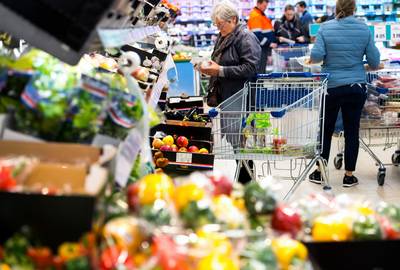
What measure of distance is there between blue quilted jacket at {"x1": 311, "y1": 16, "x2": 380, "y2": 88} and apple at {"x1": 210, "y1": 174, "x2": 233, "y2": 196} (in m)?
4.32

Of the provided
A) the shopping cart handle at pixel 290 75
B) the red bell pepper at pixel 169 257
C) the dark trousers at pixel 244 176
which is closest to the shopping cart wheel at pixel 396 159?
the shopping cart handle at pixel 290 75

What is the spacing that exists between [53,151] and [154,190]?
0.29 m

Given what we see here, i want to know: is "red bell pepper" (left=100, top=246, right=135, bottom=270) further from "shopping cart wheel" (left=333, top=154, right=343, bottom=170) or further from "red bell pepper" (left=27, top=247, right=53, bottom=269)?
"shopping cart wheel" (left=333, top=154, right=343, bottom=170)

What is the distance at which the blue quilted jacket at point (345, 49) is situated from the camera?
5848 millimetres

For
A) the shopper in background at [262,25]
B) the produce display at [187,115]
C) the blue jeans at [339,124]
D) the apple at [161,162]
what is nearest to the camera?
the apple at [161,162]

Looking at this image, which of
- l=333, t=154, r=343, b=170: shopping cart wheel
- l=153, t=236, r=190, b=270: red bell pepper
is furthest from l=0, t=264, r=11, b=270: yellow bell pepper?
l=333, t=154, r=343, b=170: shopping cart wheel

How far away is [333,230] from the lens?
1.71 metres

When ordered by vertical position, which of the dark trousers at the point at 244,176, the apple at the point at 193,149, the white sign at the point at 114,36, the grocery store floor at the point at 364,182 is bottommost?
the grocery store floor at the point at 364,182

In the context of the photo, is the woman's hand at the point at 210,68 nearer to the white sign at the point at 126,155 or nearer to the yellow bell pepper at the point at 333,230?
the white sign at the point at 126,155

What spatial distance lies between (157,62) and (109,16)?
289 cm

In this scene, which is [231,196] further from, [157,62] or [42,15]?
[157,62]

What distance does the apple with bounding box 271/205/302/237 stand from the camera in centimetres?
167

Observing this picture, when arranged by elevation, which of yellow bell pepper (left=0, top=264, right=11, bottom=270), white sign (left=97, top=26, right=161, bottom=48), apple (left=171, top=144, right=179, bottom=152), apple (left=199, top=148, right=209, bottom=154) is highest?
white sign (left=97, top=26, right=161, bottom=48)

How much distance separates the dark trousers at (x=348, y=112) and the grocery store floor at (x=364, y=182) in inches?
9.9
